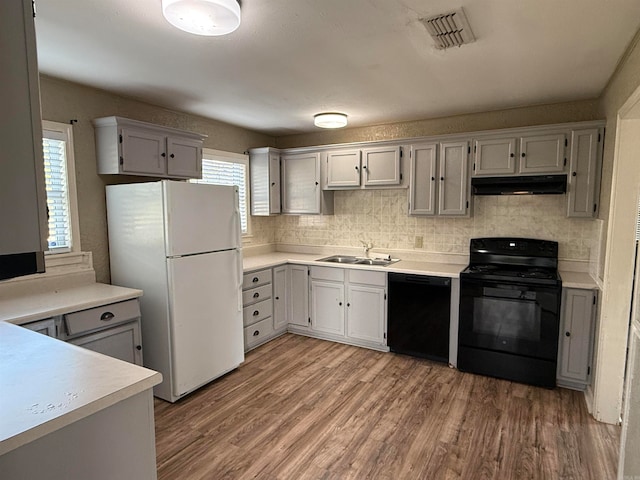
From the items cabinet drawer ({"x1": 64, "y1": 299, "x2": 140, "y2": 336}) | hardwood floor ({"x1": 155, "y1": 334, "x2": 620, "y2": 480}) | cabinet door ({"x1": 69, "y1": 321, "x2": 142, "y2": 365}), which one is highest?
cabinet drawer ({"x1": 64, "y1": 299, "x2": 140, "y2": 336})

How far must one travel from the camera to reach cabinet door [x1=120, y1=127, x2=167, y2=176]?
2980mm

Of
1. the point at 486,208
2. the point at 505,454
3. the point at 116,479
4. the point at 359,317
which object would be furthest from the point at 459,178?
the point at 116,479

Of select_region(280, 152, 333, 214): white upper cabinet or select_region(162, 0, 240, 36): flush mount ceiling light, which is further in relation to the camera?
select_region(280, 152, 333, 214): white upper cabinet

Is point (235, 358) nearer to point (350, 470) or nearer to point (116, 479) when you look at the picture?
point (350, 470)

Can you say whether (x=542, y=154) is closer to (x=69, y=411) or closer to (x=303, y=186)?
(x=303, y=186)

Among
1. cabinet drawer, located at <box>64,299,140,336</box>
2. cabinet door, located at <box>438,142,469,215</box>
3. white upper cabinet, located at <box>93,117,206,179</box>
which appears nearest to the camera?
cabinet drawer, located at <box>64,299,140,336</box>

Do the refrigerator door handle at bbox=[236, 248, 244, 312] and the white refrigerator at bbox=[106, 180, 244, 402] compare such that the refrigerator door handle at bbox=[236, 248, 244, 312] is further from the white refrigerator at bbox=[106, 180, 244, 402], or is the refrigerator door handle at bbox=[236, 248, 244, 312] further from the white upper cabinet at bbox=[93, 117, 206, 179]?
the white upper cabinet at bbox=[93, 117, 206, 179]

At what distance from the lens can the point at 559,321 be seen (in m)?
3.02

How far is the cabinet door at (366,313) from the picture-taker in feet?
12.6

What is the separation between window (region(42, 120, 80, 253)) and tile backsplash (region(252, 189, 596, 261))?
2.12 m

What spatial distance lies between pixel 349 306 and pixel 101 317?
7.65 ft

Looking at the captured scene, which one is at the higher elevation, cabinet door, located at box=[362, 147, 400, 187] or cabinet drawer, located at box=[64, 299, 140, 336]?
cabinet door, located at box=[362, 147, 400, 187]

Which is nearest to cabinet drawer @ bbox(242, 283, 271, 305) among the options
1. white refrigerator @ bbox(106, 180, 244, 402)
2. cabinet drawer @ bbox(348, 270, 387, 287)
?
white refrigerator @ bbox(106, 180, 244, 402)

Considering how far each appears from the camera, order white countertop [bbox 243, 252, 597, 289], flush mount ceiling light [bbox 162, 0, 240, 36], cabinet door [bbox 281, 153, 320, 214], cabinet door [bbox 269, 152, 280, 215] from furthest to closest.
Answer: cabinet door [bbox 269, 152, 280, 215], cabinet door [bbox 281, 153, 320, 214], white countertop [bbox 243, 252, 597, 289], flush mount ceiling light [bbox 162, 0, 240, 36]
